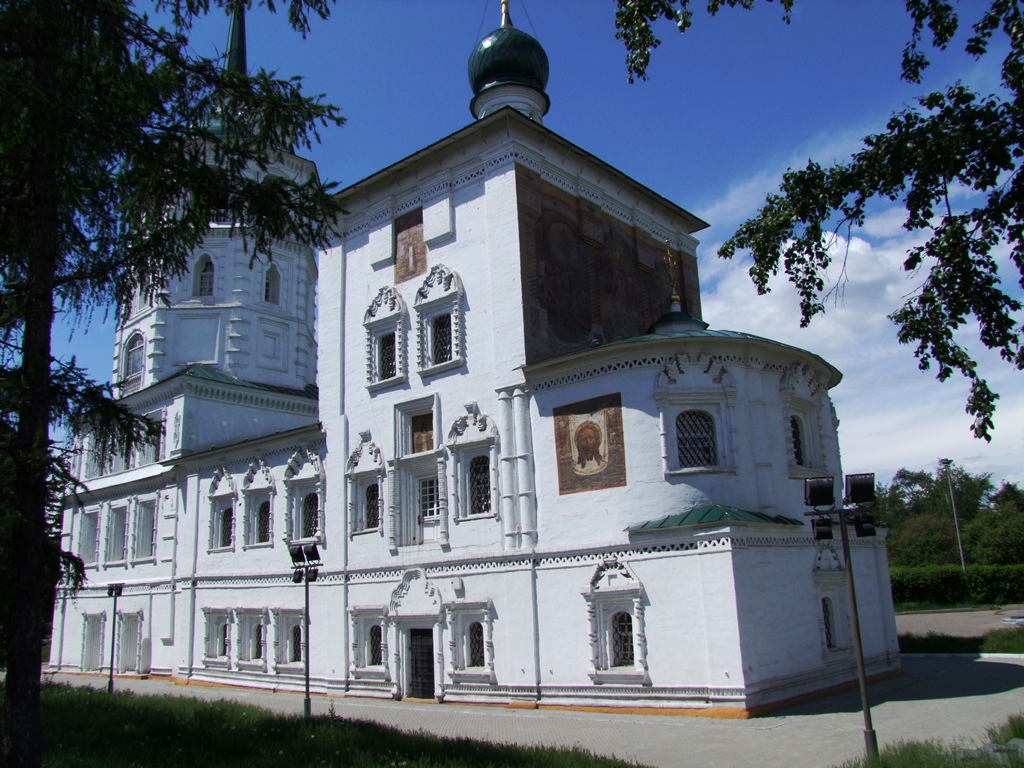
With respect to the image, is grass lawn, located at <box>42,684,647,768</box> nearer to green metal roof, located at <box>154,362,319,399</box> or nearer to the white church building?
the white church building

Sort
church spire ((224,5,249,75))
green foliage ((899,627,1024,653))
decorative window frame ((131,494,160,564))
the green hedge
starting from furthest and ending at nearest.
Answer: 1. the green hedge
2. church spire ((224,5,249,75))
3. decorative window frame ((131,494,160,564))
4. green foliage ((899,627,1024,653))

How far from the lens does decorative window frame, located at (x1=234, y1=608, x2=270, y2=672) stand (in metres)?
24.0

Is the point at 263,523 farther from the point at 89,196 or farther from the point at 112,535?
the point at 89,196

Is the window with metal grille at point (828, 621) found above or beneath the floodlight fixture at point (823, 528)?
beneath

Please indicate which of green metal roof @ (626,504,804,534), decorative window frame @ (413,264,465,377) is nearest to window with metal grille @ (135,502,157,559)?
decorative window frame @ (413,264,465,377)

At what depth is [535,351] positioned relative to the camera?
19453 millimetres

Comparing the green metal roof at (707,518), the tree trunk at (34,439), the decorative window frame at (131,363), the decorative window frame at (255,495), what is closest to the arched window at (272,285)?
the decorative window frame at (131,363)

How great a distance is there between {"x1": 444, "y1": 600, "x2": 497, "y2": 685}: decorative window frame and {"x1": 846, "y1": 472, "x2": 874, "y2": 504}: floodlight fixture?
30.1 ft

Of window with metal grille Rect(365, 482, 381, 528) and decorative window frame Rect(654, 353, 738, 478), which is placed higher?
decorative window frame Rect(654, 353, 738, 478)

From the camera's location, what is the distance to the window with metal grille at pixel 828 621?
59.1ft

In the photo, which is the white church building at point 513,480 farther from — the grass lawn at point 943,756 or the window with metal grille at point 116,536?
the grass lawn at point 943,756

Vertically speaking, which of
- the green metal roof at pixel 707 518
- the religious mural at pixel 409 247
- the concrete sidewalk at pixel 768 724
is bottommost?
the concrete sidewalk at pixel 768 724

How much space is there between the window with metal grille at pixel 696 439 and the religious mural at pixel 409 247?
820cm

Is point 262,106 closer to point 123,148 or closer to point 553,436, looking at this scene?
point 123,148
